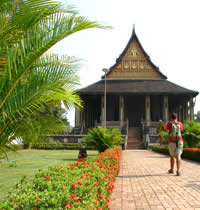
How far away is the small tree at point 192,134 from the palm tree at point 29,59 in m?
14.4

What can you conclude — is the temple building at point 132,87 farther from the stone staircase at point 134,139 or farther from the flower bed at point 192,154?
the flower bed at point 192,154

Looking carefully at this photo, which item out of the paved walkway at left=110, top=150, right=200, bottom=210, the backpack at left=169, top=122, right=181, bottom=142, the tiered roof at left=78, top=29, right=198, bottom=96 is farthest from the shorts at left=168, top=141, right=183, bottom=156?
the tiered roof at left=78, top=29, right=198, bottom=96

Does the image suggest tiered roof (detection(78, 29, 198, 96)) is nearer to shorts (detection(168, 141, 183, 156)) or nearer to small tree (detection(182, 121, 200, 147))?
small tree (detection(182, 121, 200, 147))

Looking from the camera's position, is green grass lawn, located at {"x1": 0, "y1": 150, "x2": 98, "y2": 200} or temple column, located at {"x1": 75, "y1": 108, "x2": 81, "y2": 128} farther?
temple column, located at {"x1": 75, "y1": 108, "x2": 81, "y2": 128}

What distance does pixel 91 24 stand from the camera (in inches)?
152

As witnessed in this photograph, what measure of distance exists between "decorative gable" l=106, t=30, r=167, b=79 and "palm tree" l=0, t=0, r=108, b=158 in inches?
1212

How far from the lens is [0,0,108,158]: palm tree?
3670mm

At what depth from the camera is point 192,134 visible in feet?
54.5

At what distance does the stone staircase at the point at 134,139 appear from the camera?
2559 cm

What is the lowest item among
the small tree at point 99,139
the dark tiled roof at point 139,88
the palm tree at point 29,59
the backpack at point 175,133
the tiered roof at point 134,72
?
the small tree at point 99,139

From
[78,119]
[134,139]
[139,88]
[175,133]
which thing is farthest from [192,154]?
[78,119]

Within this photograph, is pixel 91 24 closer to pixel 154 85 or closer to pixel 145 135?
pixel 145 135

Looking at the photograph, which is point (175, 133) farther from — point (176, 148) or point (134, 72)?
point (134, 72)

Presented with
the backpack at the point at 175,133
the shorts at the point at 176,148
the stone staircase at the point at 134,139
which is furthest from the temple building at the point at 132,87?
the shorts at the point at 176,148
